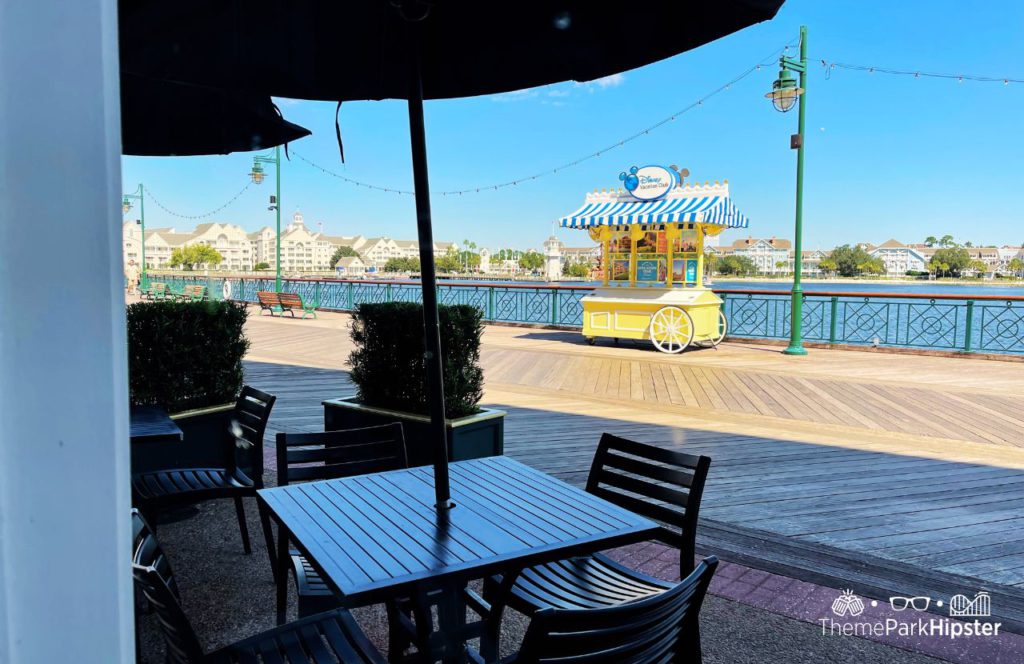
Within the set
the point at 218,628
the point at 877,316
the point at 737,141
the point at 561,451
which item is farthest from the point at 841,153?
the point at 218,628

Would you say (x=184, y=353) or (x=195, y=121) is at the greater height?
(x=195, y=121)

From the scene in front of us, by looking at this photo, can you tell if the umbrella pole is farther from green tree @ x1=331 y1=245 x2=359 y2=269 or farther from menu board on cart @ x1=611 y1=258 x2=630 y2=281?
green tree @ x1=331 y1=245 x2=359 y2=269

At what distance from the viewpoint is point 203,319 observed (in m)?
3.93

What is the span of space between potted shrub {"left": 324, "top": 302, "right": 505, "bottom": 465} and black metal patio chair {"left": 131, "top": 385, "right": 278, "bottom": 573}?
0.85 meters

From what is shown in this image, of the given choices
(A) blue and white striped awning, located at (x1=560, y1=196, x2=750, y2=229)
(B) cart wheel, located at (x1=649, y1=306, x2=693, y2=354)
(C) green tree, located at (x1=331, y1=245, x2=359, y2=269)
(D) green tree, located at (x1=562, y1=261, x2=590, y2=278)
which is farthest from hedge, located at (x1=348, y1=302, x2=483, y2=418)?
(C) green tree, located at (x1=331, y1=245, x2=359, y2=269)

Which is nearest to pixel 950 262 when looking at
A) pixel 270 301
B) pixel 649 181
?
pixel 649 181

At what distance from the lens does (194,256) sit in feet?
82.9

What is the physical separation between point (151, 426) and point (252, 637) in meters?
1.71

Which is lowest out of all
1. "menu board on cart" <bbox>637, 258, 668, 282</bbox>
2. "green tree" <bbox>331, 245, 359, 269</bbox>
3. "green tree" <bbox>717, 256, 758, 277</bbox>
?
"menu board on cart" <bbox>637, 258, 668, 282</bbox>

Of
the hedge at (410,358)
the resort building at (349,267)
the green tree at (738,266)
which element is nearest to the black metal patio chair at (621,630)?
the hedge at (410,358)

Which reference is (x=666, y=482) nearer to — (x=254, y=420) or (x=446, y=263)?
(x=254, y=420)

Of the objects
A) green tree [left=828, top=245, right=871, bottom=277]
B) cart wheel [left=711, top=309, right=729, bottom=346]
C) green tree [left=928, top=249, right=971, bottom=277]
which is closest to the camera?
cart wheel [left=711, top=309, right=729, bottom=346]

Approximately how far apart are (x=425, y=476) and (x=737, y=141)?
41.7 metres

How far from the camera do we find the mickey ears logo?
10.7 meters
